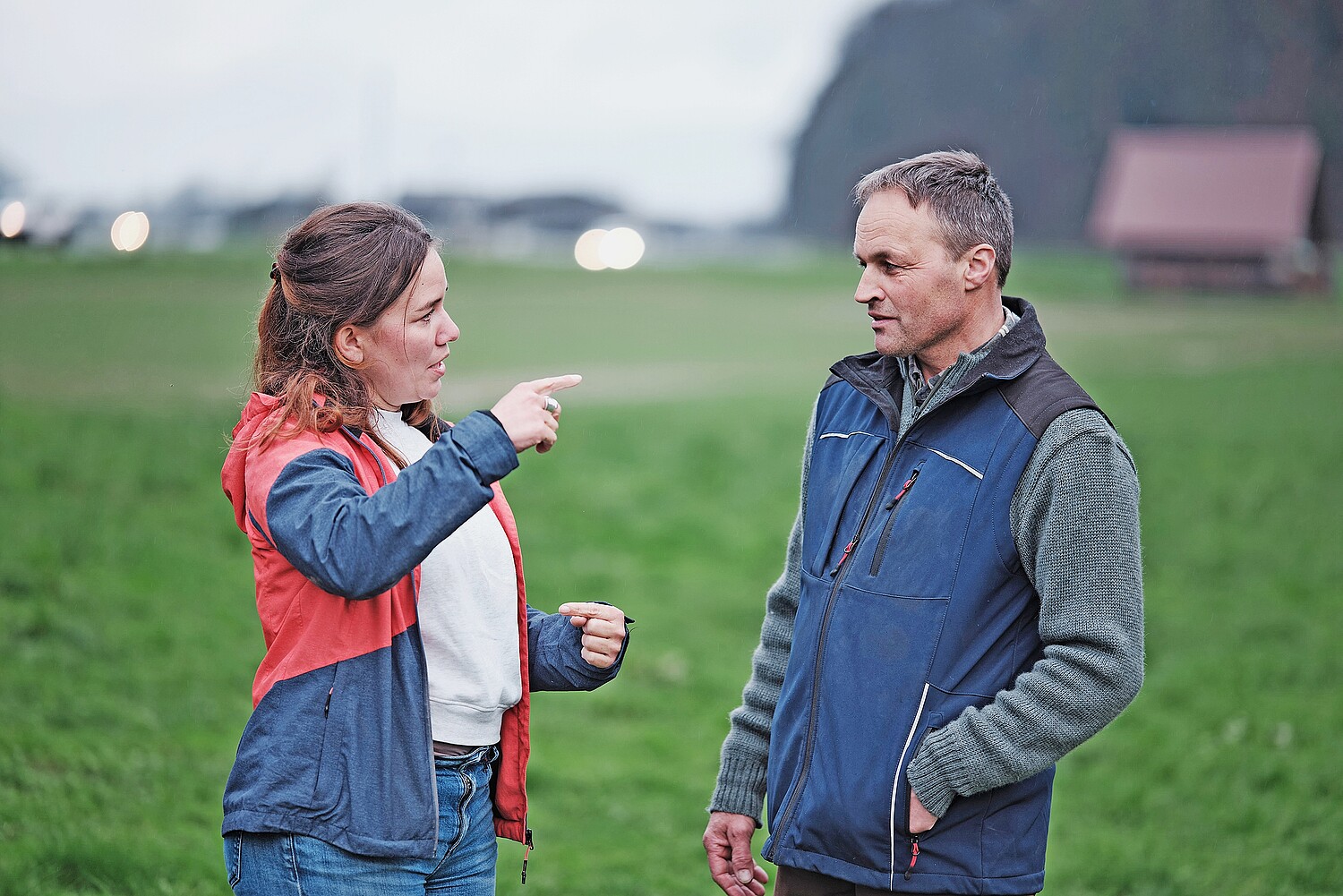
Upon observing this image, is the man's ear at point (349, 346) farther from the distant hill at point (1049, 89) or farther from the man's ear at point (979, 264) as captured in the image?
the distant hill at point (1049, 89)

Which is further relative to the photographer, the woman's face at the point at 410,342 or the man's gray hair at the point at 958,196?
the man's gray hair at the point at 958,196

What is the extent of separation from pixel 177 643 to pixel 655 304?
72.0ft

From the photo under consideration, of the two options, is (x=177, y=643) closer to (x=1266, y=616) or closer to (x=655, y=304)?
(x=1266, y=616)

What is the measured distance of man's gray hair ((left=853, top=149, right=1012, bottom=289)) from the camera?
2.49m

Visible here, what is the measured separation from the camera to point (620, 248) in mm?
3375

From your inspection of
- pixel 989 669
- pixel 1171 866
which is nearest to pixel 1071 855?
pixel 1171 866

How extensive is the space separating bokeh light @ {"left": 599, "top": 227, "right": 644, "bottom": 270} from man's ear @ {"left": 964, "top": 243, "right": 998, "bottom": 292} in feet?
2.72

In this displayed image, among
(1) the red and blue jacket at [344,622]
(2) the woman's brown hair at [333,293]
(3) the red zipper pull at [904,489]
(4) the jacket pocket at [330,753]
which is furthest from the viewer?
(3) the red zipper pull at [904,489]

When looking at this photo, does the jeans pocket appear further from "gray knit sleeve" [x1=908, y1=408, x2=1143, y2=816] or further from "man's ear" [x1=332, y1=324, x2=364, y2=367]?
"gray knit sleeve" [x1=908, y1=408, x2=1143, y2=816]

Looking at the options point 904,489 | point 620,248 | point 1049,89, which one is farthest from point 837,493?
point 1049,89

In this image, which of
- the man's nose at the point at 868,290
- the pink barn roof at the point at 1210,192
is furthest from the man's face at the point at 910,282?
the pink barn roof at the point at 1210,192

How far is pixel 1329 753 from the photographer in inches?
243

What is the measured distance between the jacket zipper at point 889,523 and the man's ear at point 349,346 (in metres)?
1.02

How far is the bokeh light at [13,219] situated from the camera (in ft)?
28.7
